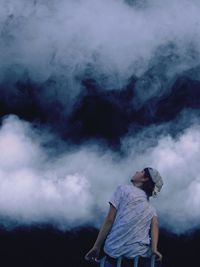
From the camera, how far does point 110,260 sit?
7.59 ft

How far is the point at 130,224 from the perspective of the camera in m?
2.36

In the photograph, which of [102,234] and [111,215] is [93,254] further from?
[111,215]

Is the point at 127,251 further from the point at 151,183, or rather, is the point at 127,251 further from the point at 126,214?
the point at 151,183

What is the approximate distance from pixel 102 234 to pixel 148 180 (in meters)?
0.53

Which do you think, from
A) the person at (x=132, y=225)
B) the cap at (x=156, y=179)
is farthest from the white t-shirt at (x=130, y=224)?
the cap at (x=156, y=179)

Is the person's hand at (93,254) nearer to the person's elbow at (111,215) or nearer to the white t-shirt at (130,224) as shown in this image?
the white t-shirt at (130,224)

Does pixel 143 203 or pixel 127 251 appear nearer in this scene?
pixel 127 251

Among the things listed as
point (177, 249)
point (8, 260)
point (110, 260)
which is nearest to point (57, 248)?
point (8, 260)

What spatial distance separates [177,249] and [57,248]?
3.47m

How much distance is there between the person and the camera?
2.31 metres

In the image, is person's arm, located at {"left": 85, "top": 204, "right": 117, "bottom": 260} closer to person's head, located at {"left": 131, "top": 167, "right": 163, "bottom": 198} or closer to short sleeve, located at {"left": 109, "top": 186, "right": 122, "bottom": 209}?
short sleeve, located at {"left": 109, "top": 186, "right": 122, "bottom": 209}

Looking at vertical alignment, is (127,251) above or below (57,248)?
below

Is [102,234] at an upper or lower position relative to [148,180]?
lower

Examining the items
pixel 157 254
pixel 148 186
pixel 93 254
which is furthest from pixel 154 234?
pixel 93 254
